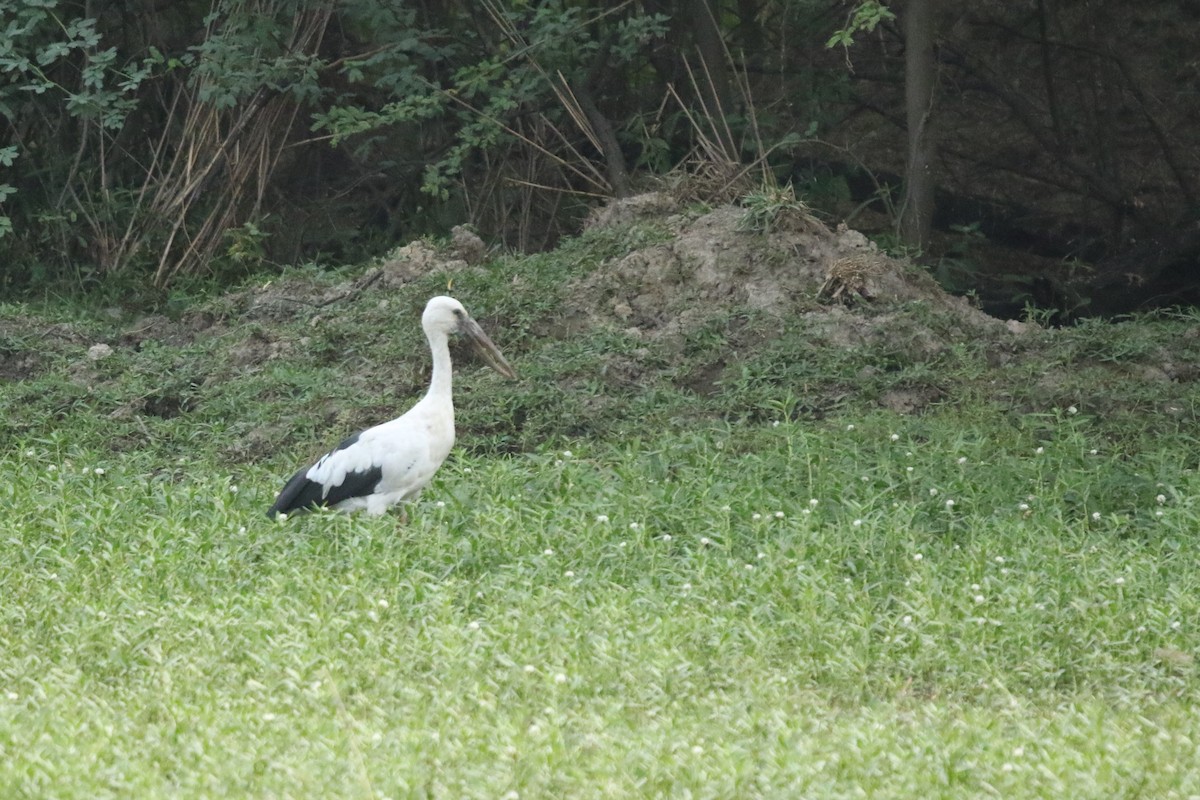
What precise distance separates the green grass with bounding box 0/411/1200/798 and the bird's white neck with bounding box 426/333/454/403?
1.48 feet

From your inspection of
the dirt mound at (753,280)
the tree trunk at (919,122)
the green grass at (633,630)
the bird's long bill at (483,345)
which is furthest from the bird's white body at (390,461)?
the tree trunk at (919,122)

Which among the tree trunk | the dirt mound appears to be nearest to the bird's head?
the dirt mound

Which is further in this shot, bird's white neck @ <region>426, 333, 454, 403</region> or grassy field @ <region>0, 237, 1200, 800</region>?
bird's white neck @ <region>426, 333, 454, 403</region>

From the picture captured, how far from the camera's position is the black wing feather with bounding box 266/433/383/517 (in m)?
6.75

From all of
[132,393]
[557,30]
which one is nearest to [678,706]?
[132,393]

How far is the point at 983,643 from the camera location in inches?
200

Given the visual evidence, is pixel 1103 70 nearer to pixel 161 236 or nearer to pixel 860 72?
pixel 860 72

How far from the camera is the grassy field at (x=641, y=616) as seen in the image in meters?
4.04

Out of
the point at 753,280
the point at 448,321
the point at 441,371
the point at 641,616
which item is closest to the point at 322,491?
the point at 441,371

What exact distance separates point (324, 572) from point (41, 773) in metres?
1.98

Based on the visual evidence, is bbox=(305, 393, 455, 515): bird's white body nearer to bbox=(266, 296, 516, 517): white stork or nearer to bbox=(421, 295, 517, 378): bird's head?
bbox=(266, 296, 516, 517): white stork

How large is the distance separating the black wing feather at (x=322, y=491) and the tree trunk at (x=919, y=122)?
5315 mm

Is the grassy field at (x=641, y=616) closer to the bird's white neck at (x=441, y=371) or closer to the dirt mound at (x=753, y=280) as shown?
the bird's white neck at (x=441, y=371)

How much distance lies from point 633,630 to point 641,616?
146 mm
